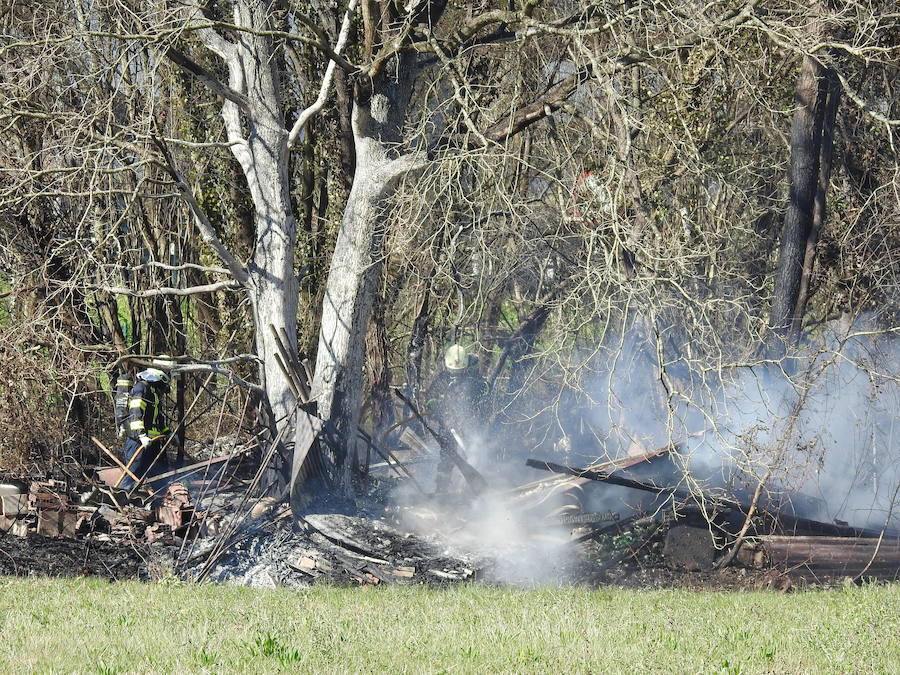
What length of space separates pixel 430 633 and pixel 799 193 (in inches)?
340

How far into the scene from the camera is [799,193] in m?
12.1

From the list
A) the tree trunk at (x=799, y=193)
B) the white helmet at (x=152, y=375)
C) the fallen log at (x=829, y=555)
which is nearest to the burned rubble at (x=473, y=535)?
the fallen log at (x=829, y=555)

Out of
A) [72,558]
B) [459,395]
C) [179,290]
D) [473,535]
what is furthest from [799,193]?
[72,558]

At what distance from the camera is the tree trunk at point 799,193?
466 inches

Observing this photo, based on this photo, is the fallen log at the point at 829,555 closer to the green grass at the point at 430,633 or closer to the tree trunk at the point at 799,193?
the green grass at the point at 430,633

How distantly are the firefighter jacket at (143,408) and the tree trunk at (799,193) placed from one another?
7.51 meters

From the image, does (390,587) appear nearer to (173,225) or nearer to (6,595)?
(6,595)

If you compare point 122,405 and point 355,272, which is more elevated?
point 355,272

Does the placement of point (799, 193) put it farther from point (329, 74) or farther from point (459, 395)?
point (329, 74)

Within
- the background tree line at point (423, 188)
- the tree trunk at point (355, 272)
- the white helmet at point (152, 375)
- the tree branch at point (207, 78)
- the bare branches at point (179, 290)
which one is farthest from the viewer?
the white helmet at point (152, 375)

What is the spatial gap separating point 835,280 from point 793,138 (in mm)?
2115

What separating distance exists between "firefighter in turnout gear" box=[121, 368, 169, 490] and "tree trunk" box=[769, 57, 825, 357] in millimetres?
7481

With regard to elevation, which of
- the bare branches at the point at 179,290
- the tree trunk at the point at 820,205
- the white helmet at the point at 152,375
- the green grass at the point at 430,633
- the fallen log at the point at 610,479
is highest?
the tree trunk at the point at 820,205

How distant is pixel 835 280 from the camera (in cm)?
1309
